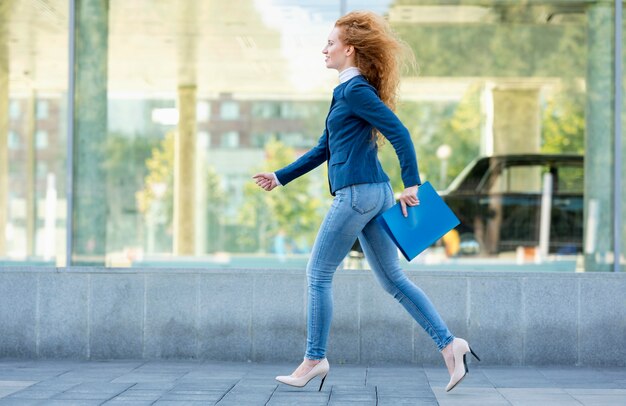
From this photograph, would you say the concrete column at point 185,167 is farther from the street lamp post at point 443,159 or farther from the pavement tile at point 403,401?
the pavement tile at point 403,401

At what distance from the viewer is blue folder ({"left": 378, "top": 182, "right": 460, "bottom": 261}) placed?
5242 millimetres

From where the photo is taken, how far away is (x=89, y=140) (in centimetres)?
804

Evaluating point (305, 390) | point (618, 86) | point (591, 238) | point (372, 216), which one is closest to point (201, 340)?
point (305, 390)

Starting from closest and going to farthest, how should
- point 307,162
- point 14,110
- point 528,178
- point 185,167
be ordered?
point 307,162 < point 14,110 < point 528,178 < point 185,167

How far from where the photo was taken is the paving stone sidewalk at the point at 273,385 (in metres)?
5.31

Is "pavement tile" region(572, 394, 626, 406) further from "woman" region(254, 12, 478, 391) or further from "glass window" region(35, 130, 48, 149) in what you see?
"glass window" region(35, 130, 48, 149)

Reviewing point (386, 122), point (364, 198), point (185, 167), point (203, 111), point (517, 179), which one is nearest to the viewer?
point (386, 122)

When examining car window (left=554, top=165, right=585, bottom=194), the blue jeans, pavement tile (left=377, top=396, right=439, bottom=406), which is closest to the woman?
the blue jeans

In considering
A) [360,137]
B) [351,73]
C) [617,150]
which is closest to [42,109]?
[351,73]

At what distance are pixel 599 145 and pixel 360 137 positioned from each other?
10.6ft

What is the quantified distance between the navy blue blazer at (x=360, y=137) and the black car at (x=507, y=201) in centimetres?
362

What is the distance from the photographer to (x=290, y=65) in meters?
9.70

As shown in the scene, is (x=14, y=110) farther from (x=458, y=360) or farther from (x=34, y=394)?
(x=458, y=360)

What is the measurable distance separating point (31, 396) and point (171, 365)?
1566mm
